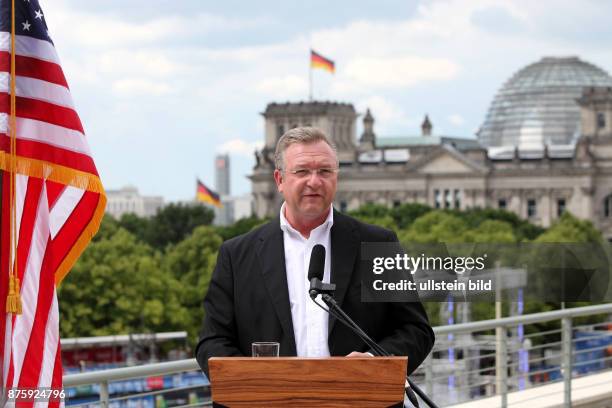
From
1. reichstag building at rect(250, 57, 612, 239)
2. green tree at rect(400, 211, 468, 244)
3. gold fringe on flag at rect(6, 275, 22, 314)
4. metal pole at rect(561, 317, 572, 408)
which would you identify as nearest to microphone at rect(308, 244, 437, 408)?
gold fringe on flag at rect(6, 275, 22, 314)

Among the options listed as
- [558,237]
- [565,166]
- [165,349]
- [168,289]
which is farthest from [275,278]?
[565,166]

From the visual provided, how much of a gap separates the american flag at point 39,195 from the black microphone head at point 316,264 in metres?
1.81

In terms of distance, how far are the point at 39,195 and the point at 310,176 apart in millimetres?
1702

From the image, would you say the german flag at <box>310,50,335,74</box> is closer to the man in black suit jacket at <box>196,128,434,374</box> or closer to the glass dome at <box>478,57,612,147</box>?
the glass dome at <box>478,57,612,147</box>

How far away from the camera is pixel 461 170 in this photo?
160 meters

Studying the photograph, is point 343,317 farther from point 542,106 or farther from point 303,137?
point 542,106

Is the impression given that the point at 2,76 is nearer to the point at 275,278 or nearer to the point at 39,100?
the point at 39,100

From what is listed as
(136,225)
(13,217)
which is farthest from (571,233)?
(13,217)

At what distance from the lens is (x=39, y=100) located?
27.9 ft

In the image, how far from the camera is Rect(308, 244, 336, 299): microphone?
6.79 meters

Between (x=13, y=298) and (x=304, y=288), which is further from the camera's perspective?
(x=13, y=298)

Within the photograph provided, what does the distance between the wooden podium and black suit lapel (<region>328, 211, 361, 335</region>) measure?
3.49 ft

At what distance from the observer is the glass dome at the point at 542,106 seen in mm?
191375

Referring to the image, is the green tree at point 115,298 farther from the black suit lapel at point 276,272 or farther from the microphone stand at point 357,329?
the microphone stand at point 357,329
